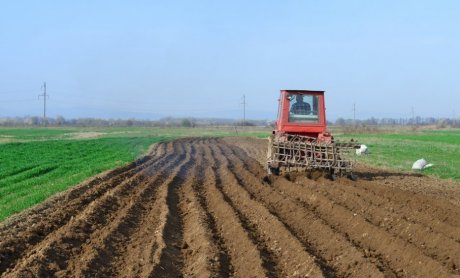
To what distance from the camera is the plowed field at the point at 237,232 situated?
23.7ft

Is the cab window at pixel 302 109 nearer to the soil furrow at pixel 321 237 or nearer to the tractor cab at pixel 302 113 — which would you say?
the tractor cab at pixel 302 113

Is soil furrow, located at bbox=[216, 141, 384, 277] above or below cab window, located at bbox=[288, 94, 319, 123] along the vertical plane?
below

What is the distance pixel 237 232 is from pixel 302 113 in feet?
26.8

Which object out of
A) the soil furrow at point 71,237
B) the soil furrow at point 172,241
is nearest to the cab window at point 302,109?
the soil furrow at point 172,241

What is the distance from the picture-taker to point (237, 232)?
9.20 metres

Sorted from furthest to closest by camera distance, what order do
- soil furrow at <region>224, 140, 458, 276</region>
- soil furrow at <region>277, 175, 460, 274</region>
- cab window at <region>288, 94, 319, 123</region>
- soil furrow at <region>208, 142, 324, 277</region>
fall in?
1. cab window at <region>288, 94, 319, 123</region>
2. soil furrow at <region>277, 175, 460, 274</region>
3. soil furrow at <region>224, 140, 458, 276</region>
4. soil furrow at <region>208, 142, 324, 277</region>

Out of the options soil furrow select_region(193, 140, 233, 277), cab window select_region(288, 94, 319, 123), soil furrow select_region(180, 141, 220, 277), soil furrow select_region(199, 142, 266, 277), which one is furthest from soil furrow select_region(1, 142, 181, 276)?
cab window select_region(288, 94, 319, 123)

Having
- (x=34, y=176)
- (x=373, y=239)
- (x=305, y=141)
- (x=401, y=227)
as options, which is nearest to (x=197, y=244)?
(x=373, y=239)

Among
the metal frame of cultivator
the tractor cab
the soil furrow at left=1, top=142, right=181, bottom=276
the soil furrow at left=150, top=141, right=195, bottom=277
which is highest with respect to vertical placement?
the tractor cab

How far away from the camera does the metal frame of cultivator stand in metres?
15.3

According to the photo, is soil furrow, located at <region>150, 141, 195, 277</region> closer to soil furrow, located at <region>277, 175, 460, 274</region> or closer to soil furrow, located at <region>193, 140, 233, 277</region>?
soil furrow, located at <region>193, 140, 233, 277</region>

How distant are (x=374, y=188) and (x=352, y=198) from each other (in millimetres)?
2002

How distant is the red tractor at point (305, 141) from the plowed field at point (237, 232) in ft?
1.95

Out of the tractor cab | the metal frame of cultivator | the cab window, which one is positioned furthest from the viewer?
the cab window
